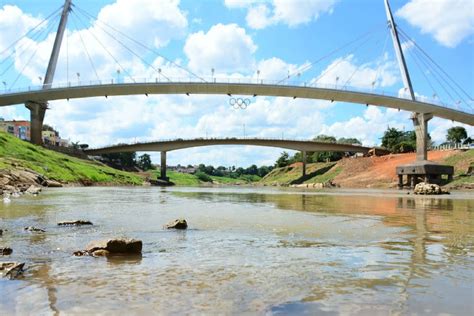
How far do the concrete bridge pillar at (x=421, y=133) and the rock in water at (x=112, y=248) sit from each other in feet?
265

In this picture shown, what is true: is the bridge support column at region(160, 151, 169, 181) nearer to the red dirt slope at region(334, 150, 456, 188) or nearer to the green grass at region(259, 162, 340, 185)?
the green grass at region(259, 162, 340, 185)

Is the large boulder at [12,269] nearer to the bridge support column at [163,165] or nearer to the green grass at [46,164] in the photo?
the green grass at [46,164]

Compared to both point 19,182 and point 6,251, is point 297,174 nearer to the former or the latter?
point 19,182

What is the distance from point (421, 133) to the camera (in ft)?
277

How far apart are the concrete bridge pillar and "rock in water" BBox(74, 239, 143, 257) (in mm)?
80781

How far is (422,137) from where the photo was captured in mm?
83562

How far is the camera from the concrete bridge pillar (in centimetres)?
8250

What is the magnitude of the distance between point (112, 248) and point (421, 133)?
275ft

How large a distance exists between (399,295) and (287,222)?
1135cm

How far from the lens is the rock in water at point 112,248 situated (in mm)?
9672

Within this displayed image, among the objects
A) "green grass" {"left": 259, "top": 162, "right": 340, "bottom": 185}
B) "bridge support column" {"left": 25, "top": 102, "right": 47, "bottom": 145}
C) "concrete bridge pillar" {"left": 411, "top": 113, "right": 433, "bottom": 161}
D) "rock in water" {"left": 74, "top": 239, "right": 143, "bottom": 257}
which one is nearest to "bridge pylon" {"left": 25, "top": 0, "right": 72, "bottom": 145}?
"bridge support column" {"left": 25, "top": 102, "right": 47, "bottom": 145}

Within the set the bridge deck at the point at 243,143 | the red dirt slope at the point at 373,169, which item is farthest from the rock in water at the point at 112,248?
the bridge deck at the point at 243,143

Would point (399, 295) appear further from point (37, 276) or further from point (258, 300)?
point (37, 276)

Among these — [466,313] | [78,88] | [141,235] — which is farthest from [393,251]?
[78,88]
